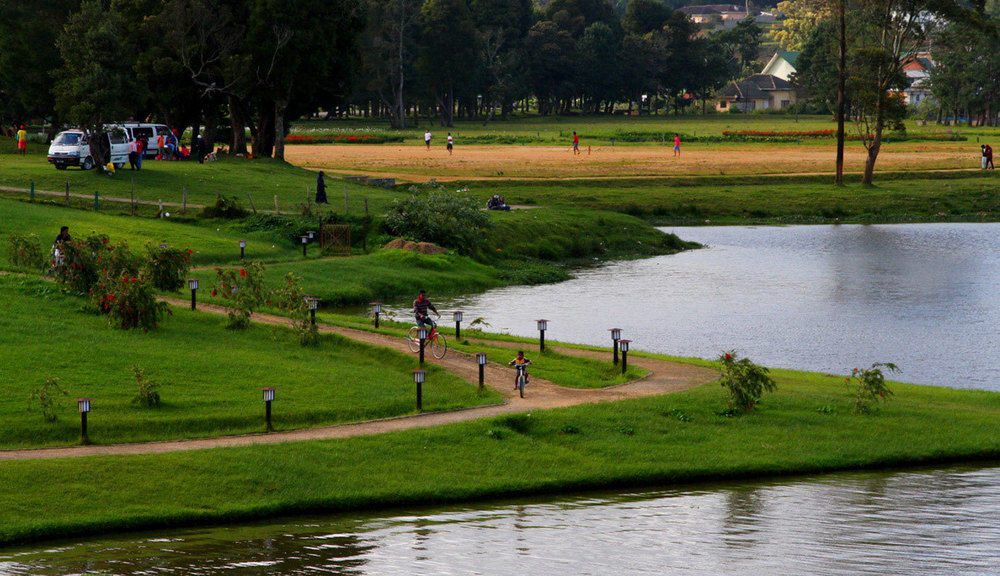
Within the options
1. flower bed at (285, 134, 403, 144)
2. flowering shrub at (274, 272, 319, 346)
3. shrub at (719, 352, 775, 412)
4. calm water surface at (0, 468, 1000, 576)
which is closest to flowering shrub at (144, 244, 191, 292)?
flowering shrub at (274, 272, 319, 346)

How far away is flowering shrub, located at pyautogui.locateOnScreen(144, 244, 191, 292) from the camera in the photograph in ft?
101

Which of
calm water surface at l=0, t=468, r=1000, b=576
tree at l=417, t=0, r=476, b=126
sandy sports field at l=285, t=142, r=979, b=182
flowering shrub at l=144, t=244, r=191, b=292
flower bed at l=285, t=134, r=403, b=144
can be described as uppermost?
tree at l=417, t=0, r=476, b=126

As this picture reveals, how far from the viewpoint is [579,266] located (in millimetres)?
53781

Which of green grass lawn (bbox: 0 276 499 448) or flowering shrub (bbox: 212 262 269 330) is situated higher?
flowering shrub (bbox: 212 262 269 330)

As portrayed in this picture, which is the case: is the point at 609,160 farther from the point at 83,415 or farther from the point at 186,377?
the point at 83,415

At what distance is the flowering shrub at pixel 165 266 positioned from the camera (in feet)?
101

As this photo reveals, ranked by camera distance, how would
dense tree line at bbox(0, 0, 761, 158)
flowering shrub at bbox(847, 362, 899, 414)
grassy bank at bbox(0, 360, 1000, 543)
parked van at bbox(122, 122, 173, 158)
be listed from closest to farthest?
grassy bank at bbox(0, 360, 1000, 543)
flowering shrub at bbox(847, 362, 899, 414)
dense tree line at bbox(0, 0, 761, 158)
parked van at bbox(122, 122, 173, 158)

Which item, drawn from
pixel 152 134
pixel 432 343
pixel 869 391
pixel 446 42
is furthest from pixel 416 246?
pixel 446 42

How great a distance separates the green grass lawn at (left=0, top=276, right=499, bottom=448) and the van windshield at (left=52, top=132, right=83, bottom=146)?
30.9 m

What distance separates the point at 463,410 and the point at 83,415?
25.2 feet

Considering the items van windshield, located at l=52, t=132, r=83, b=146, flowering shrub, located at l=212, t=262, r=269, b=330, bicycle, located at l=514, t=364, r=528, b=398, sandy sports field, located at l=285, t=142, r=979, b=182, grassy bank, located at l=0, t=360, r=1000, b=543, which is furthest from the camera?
sandy sports field, located at l=285, t=142, r=979, b=182

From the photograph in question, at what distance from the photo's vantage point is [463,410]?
22531 mm

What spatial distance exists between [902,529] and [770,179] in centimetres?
6686

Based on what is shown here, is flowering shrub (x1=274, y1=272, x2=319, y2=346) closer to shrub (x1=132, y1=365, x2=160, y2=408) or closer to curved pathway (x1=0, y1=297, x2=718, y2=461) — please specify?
curved pathway (x1=0, y1=297, x2=718, y2=461)
